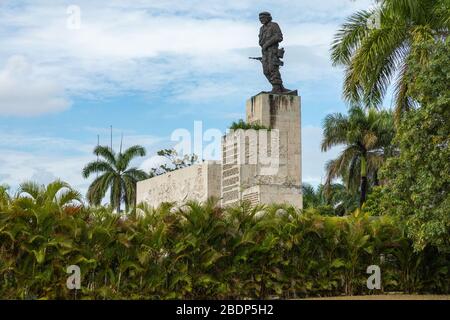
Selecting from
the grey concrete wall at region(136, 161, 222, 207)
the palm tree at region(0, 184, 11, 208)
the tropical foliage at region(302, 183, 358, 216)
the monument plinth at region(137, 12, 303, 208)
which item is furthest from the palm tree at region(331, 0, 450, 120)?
the tropical foliage at region(302, 183, 358, 216)

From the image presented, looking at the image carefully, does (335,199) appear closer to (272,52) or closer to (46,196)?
(272,52)

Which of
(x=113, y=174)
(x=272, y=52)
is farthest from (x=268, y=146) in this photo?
(x=113, y=174)

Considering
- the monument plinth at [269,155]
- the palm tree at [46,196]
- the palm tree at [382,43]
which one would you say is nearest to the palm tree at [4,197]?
the palm tree at [46,196]

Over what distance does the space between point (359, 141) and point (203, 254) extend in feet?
86.3

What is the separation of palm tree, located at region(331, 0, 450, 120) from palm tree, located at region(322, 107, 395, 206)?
18.1 metres

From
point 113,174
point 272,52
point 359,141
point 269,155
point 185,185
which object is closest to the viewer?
point 269,155

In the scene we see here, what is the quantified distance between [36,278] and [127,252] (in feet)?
5.73

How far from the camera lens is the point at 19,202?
14367 millimetres

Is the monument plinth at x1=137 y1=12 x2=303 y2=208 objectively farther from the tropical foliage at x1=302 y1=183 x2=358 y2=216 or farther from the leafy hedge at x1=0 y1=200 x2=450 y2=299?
the tropical foliage at x1=302 y1=183 x2=358 y2=216

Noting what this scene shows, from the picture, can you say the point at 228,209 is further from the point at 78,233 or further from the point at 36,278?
the point at 36,278

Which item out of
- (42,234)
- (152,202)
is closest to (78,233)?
(42,234)

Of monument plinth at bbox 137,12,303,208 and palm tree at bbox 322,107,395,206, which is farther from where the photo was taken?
palm tree at bbox 322,107,395,206

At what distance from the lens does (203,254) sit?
14.9 metres

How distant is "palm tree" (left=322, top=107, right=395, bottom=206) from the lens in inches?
1543
